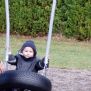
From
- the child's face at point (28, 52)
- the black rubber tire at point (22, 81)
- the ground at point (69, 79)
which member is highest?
the child's face at point (28, 52)

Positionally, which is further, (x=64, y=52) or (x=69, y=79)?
(x=64, y=52)

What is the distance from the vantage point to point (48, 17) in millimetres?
16281

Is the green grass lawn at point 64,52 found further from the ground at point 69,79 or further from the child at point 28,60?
the child at point 28,60

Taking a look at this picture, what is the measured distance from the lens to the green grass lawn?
1074cm

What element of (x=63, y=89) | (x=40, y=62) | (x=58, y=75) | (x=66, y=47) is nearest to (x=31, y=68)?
(x=40, y=62)

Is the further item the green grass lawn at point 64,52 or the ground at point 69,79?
the green grass lawn at point 64,52

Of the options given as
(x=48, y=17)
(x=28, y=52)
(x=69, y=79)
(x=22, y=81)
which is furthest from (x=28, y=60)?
(x=48, y=17)

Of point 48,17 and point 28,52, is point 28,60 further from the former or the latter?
point 48,17

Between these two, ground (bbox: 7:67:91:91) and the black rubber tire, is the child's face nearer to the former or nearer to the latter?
the black rubber tire

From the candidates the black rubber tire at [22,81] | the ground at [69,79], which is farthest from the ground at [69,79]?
the black rubber tire at [22,81]

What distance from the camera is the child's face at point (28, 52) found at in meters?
5.45

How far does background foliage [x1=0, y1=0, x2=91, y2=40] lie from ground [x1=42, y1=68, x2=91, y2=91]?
6422 mm

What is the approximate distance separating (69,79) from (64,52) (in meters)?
4.37

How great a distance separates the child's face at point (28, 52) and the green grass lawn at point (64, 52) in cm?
484
